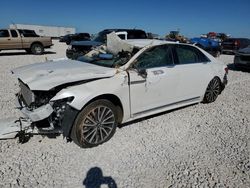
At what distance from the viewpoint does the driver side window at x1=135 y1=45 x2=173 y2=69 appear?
437cm

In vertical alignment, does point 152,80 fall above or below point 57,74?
below

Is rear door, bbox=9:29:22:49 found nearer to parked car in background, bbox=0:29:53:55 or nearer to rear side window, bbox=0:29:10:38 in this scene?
parked car in background, bbox=0:29:53:55

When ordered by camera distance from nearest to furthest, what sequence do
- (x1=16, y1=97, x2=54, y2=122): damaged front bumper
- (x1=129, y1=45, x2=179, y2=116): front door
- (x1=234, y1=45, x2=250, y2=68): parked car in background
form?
(x1=16, y1=97, x2=54, y2=122): damaged front bumper, (x1=129, y1=45, x2=179, y2=116): front door, (x1=234, y1=45, x2=250, y2=68): parked car in background

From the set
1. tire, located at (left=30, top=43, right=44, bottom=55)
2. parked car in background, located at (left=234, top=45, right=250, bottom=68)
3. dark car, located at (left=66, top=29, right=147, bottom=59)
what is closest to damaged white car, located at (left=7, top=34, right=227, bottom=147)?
dark car, located at (left=66, top=29, right=147, bottom=59)

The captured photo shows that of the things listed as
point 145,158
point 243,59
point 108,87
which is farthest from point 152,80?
point 243,59

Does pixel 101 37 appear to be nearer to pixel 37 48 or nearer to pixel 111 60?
pixel 37 48

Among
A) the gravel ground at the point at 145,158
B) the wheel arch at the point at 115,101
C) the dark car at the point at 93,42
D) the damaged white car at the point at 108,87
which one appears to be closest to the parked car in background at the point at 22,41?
the dark car at the point at 93,42

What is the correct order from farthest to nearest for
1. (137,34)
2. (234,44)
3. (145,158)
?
(234,44) → (137,34) → (145,158)

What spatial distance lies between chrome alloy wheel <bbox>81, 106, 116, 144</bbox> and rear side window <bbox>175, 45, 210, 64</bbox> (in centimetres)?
208

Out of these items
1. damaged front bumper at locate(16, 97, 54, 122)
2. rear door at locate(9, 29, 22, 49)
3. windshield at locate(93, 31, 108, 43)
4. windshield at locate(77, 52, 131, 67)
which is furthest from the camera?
rear door at locate(9, 29, 22, 49)

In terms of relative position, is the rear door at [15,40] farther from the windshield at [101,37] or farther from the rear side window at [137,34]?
the rear side window at [137,34]

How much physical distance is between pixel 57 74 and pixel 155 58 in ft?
6.24

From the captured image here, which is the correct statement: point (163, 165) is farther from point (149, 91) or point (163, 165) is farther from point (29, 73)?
point (29, 73)

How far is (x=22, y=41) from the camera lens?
1595cm
